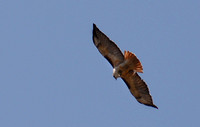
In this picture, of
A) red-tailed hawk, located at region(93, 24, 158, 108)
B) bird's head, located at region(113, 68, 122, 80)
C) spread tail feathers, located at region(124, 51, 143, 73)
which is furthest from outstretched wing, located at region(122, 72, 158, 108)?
spread tail feathers, located at region(124, 51, 143, 73)

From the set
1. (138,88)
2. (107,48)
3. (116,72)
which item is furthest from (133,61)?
(138,88)

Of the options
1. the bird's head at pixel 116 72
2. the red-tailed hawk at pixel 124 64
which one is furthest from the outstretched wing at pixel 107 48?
the bird's head at pixel 116 72

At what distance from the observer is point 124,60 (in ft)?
54.4

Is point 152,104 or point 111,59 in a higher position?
point 111,59

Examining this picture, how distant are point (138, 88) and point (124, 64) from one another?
130 centimetres

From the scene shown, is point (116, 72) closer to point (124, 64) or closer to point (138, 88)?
point (124, 64)

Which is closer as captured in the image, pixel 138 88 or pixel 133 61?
pixel 133 61

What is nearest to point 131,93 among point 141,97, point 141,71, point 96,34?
point 141,97

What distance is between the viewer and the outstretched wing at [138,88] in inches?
677

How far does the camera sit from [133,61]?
16.3m

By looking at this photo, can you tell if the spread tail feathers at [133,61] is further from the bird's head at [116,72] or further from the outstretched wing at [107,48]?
the bird's head at [116,72]

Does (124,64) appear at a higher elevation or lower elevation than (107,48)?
lower

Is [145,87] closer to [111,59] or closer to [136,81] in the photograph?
[136,81]

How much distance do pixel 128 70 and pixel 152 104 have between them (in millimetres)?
1623
